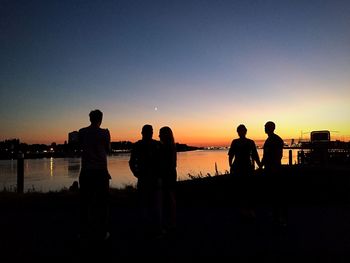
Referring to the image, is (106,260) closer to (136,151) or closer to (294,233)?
(136,151)

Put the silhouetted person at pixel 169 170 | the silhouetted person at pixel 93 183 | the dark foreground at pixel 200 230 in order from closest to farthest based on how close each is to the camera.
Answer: the dark foreground at pixel 200 230 < the silhouetted person at pixel 93 183 < the silhouetted person at pixel 169 170

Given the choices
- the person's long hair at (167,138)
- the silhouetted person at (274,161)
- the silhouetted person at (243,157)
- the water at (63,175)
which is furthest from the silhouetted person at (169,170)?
the water at (63,175)

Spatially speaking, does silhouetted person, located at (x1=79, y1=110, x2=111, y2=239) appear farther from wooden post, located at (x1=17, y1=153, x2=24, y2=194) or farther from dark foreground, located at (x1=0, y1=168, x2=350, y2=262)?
wooden post, located at (x1=17, y1=153, x2=24, y2=194)

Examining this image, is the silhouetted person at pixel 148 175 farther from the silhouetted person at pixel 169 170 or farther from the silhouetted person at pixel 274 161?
the silhouetted person at pixel 274 161

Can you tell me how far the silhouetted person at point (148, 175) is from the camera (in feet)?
20.8

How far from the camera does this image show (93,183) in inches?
228

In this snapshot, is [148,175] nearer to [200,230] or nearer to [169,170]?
[169,170]

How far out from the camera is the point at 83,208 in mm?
5863

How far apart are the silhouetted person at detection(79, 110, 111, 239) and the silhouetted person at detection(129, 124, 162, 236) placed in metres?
0.66

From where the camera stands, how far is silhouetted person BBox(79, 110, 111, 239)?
5.82 meters

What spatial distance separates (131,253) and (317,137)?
78.6 feet

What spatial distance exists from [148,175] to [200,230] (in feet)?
4.90

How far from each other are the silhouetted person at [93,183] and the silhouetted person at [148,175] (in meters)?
0.66

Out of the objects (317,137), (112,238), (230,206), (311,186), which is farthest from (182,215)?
(317,137)
